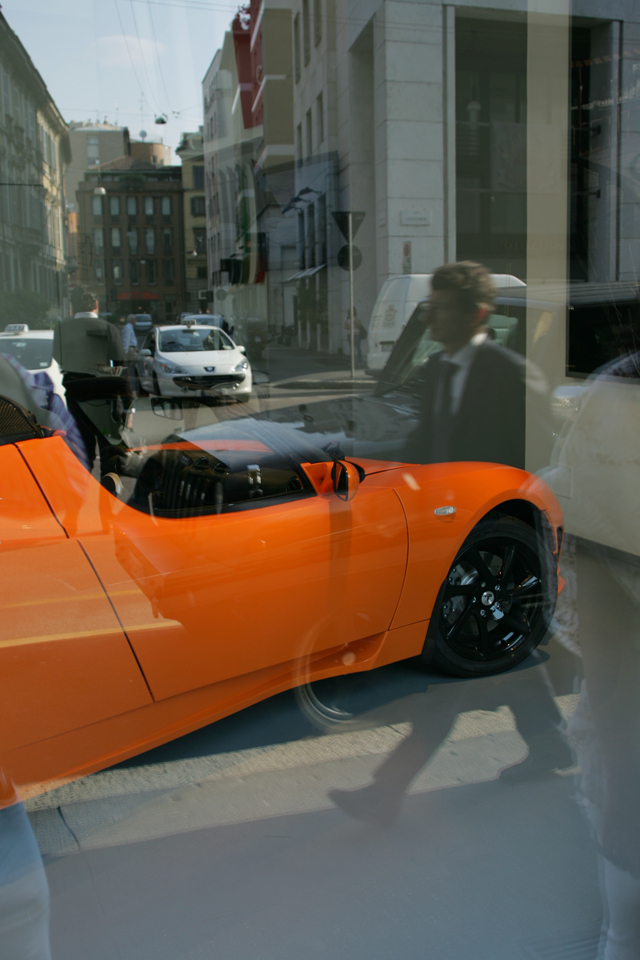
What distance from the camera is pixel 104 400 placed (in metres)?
2.97

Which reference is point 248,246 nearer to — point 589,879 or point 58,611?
point 58,611

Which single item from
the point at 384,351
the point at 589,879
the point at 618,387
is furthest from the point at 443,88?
the point at 589,879

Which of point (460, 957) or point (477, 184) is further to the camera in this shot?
point (477, 184)

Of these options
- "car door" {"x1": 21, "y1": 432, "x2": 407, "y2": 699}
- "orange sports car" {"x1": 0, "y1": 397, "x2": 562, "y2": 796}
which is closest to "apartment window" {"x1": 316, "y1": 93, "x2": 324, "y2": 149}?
"orange sports car" {"x1": 0, "y1": 397, "x2": 562, "y2": 796}

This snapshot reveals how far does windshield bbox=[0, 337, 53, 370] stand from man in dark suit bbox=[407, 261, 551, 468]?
1.30 meters

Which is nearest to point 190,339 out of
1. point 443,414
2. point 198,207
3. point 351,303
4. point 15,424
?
point 198,207

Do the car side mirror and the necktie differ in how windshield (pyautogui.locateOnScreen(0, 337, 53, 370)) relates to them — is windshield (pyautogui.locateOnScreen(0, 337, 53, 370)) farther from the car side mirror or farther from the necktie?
the necktie

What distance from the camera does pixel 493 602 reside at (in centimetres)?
235

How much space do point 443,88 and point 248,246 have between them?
105cm

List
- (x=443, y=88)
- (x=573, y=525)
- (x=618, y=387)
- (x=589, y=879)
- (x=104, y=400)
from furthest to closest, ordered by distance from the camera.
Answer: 1. (x=104, y=400)
2. (x=573, y=525)
3. (x=443, y=88)
4. (x=618, y=387)
5. (x=589, y=879)

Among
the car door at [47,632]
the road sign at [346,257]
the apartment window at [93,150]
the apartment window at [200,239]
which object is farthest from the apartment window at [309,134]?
the car door at [47,632]

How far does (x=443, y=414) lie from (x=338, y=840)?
1519 millimetres

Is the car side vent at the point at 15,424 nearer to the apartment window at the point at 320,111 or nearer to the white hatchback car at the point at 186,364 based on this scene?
the white hatchback car at the point at 186,364

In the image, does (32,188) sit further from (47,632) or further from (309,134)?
(47,632)
